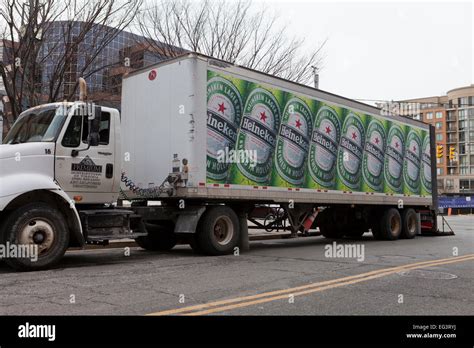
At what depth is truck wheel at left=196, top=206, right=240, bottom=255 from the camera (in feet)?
34.1

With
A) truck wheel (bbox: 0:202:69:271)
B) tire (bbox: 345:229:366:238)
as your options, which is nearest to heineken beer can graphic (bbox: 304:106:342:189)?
tire (bbox: 345:229:366:238)

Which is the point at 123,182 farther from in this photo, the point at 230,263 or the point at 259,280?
the point at 259,280

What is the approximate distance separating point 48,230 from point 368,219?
10.8 meters

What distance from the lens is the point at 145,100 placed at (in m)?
11.1

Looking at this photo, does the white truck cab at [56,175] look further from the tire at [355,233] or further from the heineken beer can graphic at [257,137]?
the tire at [355,233]

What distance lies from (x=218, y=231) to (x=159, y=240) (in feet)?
5.68

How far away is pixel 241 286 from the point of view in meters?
7.05

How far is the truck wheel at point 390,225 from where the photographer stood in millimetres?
15844

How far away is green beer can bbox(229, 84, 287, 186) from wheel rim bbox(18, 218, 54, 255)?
405cm

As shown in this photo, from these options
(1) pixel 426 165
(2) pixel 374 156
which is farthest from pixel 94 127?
(1) pixel 426 165

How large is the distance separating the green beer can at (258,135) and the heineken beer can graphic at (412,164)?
6.94 meters

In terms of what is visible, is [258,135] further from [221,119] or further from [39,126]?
[39,126]

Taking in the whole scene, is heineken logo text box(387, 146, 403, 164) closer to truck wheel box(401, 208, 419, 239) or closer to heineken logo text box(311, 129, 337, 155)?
truck wheel box(401, 208, 419, 239)
